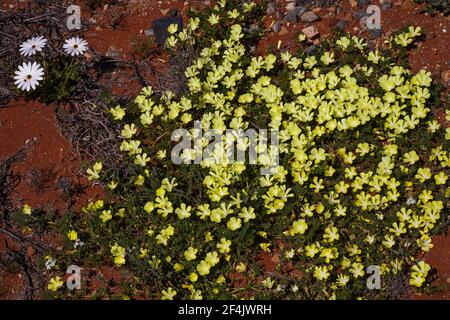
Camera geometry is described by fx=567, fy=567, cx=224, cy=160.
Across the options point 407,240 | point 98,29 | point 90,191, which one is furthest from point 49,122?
point 407,240

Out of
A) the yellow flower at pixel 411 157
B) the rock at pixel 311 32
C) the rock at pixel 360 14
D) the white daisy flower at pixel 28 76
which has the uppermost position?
the rock at pixel 360 14

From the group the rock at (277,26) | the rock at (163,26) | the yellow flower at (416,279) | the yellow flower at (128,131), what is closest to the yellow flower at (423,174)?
the yellow flower at (416,279)

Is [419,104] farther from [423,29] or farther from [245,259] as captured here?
[245,259]

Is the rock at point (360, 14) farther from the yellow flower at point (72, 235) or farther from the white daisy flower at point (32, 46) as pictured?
the yellow flower at point (72, 235)

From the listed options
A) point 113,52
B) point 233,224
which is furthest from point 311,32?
point 233,224

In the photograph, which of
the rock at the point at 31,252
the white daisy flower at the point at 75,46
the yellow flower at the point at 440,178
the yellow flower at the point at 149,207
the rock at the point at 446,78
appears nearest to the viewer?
the yellow flower at the point at 149,207

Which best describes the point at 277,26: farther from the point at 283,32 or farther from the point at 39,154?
the point at 39,154
